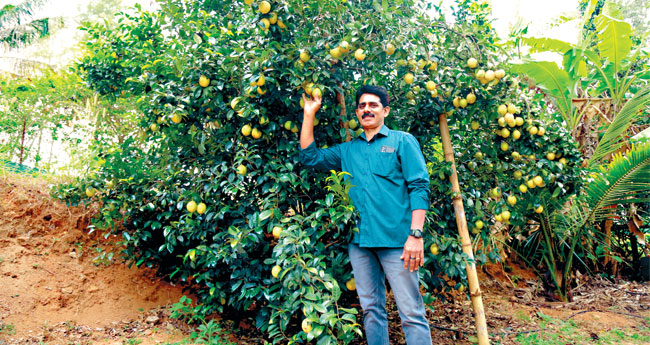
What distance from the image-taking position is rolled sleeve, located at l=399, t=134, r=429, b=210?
2.21 meters

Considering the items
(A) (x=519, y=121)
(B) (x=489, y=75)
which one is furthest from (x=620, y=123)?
(B) (x=489, y=75)

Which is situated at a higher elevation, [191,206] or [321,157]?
[321,157]

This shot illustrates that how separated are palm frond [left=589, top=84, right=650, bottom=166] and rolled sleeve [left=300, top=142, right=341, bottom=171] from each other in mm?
3483

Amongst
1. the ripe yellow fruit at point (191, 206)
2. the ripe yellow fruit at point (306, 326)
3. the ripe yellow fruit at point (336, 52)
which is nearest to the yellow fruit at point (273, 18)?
the ripe yellow fruit at point (336, 52)

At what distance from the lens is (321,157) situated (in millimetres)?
2447

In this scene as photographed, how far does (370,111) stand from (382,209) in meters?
0.59

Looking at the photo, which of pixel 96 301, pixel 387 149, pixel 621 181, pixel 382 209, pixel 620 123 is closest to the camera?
pixel 382 209

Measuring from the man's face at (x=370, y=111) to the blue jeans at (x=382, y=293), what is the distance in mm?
729

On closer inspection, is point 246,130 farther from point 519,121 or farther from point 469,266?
point 519,121

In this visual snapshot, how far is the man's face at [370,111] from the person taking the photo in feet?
7.85

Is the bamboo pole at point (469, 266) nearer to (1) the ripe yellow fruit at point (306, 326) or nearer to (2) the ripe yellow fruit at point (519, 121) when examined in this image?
(2) the ripe yellow fruit at point (519, 121)

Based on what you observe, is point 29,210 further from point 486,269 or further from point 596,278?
point 596,278

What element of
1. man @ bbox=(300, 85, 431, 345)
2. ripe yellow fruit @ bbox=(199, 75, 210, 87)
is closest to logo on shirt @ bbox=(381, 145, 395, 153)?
man @ bbox=(300, 85, 431, 345)

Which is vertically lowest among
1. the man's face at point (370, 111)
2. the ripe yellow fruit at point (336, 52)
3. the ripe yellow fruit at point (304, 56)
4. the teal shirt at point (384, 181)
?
the teal shirt at point (384, 181)
